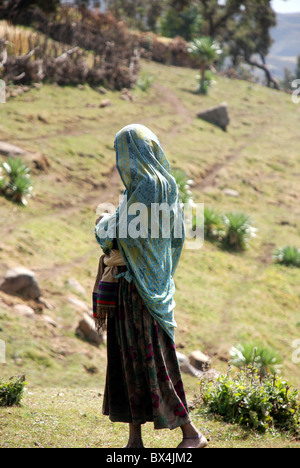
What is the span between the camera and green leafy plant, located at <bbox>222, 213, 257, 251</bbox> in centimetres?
1195

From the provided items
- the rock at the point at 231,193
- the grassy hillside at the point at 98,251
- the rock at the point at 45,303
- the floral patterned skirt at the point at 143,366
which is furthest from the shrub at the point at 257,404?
the rock at the point at 231,193

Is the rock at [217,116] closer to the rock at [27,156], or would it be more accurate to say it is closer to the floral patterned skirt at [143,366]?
the rock at [27,156]

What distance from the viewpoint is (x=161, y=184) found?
330cm

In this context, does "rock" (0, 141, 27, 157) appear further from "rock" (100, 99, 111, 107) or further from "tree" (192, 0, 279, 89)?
"tree" (192, 0, 279, 89)

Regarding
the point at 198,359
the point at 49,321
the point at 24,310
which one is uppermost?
the point at 24,310

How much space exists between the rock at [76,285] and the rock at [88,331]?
0.93 m

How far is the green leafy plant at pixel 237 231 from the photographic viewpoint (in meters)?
11.9

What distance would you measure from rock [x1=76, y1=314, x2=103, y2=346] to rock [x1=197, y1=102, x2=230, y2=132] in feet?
47.7

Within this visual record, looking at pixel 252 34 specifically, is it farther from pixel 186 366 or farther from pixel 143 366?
pixel 143 366

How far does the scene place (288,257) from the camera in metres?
11.8

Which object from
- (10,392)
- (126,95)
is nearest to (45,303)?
(10,392)

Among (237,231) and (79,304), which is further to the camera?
(237,231)

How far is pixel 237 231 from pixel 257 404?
8004mm

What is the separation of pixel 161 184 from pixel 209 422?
2.16 meters
